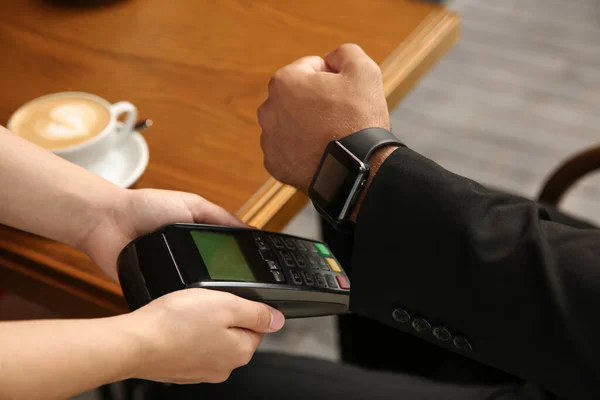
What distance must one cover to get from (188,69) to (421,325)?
1.50 ft

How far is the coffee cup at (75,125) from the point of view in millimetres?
720

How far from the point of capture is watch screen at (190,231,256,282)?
0.59 m

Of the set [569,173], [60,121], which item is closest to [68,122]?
[60,121]

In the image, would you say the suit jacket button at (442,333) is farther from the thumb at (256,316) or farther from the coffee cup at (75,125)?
the coffee cup at (75,125)

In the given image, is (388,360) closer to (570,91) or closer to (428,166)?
(428,166)

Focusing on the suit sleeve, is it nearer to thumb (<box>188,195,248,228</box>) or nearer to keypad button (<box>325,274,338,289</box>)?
keypad button (<box>325,274,338,289</box>)

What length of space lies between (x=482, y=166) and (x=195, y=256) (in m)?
1.33

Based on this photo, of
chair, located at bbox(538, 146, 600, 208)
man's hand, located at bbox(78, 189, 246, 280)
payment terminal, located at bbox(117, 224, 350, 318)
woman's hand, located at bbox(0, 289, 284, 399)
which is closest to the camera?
woman's hand, located at bbox(0, 289, 284, 399)

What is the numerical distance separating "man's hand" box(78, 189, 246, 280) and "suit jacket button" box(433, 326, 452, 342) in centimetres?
22

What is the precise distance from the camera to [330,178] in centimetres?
66

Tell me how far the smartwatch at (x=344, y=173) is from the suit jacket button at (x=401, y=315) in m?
0.10

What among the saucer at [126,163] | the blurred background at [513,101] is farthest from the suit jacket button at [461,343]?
the blurred background at [513,101]

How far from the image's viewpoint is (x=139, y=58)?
895 mm

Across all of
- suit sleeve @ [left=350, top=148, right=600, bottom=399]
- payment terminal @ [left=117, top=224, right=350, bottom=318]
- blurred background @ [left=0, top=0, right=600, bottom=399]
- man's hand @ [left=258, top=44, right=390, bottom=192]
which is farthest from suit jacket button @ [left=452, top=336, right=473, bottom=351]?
blurred background @ [left=0, top=0, right=600, bottom=399]
